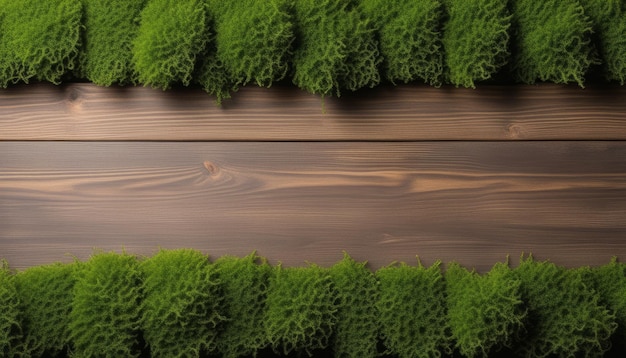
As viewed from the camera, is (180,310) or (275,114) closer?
Result: (180,310)

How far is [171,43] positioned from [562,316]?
0.72 metres

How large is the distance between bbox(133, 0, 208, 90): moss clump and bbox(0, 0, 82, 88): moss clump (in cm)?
10

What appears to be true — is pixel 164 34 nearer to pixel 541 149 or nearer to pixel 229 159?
pixel 229 159

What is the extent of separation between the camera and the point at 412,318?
1.03 meters

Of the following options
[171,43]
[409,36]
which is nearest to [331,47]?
[409,36]

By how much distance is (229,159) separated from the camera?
1086mm

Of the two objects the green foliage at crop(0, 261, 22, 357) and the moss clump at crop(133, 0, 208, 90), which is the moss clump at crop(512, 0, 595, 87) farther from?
the green foliage at crop(0, 261, 22, 357)

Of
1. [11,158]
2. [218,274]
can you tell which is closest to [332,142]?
[218,274]

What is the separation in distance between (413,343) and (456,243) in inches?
6.9

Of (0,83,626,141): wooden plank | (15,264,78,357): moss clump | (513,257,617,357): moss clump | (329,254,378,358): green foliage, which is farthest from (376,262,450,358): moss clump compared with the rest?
(15,264,78,357): moss clump

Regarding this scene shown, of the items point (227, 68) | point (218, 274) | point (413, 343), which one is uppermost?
point (227, 68)

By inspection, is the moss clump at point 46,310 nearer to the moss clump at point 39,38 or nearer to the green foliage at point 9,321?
the green foliage at point 9,321

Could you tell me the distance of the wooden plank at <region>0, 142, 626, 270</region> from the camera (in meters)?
1.08

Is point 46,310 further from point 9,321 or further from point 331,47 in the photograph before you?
point 331,47
